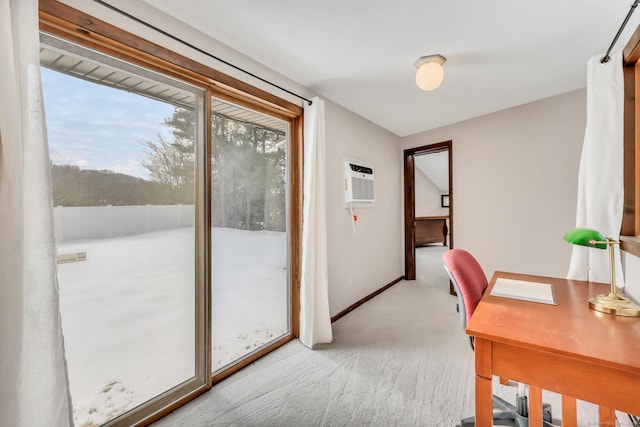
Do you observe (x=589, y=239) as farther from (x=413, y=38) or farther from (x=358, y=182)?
(x=358, y=182)

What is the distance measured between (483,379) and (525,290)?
28.5 inches

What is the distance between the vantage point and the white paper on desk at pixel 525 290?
1.36 meters

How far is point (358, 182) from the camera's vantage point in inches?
124

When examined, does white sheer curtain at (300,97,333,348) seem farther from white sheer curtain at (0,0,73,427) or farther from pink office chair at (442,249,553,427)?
white sheer curtain at (0,0,73,427)

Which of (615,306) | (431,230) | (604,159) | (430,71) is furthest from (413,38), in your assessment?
(431,230)

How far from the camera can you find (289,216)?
2.47m

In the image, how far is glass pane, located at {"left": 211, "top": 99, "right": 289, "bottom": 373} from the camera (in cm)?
195

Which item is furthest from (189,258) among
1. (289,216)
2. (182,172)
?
(289,216)

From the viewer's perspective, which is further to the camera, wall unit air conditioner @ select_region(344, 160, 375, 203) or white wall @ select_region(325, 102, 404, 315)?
wall unit air conditioner @ select_region(344, 160, 375, 203)

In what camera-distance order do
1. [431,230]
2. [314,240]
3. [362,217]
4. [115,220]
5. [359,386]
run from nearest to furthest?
[115,220], [359,386], [314,240], [362,217], [431,230]

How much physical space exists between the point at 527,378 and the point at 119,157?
2117mm

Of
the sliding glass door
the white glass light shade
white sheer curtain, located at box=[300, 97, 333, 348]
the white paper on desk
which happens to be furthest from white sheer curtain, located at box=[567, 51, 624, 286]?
the sliding glass door

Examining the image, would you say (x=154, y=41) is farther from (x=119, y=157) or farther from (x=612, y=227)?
(x=612, y=227)

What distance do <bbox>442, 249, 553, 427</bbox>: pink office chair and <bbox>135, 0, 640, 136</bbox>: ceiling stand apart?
4.79ft
